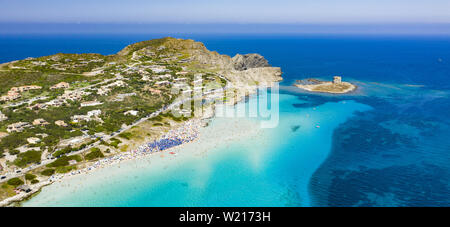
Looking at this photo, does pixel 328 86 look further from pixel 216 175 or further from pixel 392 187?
pixel 216 175

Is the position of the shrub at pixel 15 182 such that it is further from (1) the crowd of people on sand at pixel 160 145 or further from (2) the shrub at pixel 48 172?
(1) the crowd of people on sand at pixel 160 145

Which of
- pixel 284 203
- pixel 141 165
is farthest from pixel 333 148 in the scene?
pixel 141 165

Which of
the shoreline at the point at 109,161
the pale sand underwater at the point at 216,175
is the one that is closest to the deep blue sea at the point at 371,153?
the pale sand underwater at the point at 216,175

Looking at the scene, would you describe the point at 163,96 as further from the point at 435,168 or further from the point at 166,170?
the point at 435,168

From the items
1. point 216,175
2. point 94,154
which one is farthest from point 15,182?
point 216,175

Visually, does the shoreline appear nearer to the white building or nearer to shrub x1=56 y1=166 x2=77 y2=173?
shrub x1=56 y1=166 x2=77 y2=173
